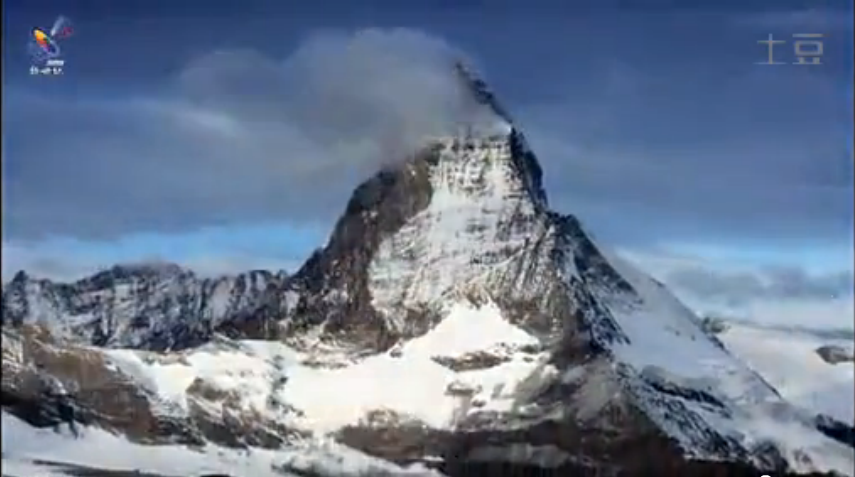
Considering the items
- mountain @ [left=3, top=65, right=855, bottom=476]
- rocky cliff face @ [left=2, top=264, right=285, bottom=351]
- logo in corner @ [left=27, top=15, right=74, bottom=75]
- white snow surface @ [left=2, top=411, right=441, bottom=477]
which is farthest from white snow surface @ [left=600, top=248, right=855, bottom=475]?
logo in corner @ [left=27, top=15, right=74, bottom=75]

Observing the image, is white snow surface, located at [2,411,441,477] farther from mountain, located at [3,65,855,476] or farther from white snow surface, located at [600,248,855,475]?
white snow surface, located at [600,248,855,475]

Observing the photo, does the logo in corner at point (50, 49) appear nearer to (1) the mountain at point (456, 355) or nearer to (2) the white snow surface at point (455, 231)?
(1) the mountain at point (456, 355)

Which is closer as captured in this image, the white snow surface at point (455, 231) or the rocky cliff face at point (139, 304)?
the white snow surface at point (455, 231)

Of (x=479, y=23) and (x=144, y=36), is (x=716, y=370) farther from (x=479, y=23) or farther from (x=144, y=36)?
(x=144, y=36)

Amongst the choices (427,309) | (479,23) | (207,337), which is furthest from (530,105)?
(207,337)

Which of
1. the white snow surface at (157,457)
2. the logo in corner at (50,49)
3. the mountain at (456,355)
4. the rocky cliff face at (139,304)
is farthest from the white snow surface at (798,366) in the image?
the logo in corner at (50,49)

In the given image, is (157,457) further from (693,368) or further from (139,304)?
(693,368)

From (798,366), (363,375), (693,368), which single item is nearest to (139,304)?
(363,375)
